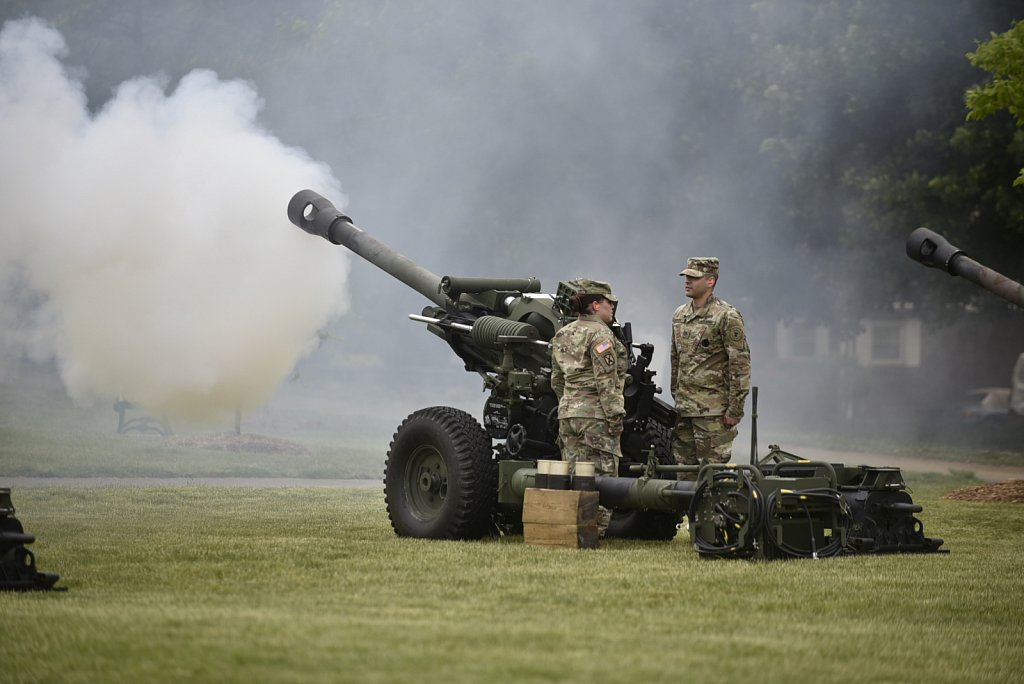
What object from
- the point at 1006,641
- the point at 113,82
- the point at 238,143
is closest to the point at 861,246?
the point at 113,82

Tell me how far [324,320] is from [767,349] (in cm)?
2181

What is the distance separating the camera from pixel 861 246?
28.0 meters

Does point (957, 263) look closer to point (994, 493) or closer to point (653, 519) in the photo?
point (994, 493)

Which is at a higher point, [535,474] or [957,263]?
[957,263]

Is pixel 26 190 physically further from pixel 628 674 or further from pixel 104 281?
pixel 628 674

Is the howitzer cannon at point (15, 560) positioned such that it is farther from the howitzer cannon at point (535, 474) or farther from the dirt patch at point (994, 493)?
the dirt patch at point (994, 493)

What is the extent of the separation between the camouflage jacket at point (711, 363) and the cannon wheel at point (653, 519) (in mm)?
507

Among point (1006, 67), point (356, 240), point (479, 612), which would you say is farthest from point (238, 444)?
point (479, 612)

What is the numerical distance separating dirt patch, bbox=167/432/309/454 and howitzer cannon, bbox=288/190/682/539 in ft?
38.1

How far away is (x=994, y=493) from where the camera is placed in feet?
Result: 53.5

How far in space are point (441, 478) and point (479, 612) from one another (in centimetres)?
415

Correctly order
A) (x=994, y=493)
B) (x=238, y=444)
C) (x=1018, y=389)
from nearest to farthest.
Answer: (x=994, y=493)
(x=238, y=444)
(x=1018, y=389)

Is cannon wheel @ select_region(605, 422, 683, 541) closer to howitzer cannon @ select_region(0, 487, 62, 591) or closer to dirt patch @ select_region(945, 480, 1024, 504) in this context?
howitzer cannon @ select_region(0, 487, 62, 591)

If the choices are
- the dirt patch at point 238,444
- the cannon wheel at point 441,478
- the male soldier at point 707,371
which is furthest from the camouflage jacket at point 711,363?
the dirt patch at point 238,444
